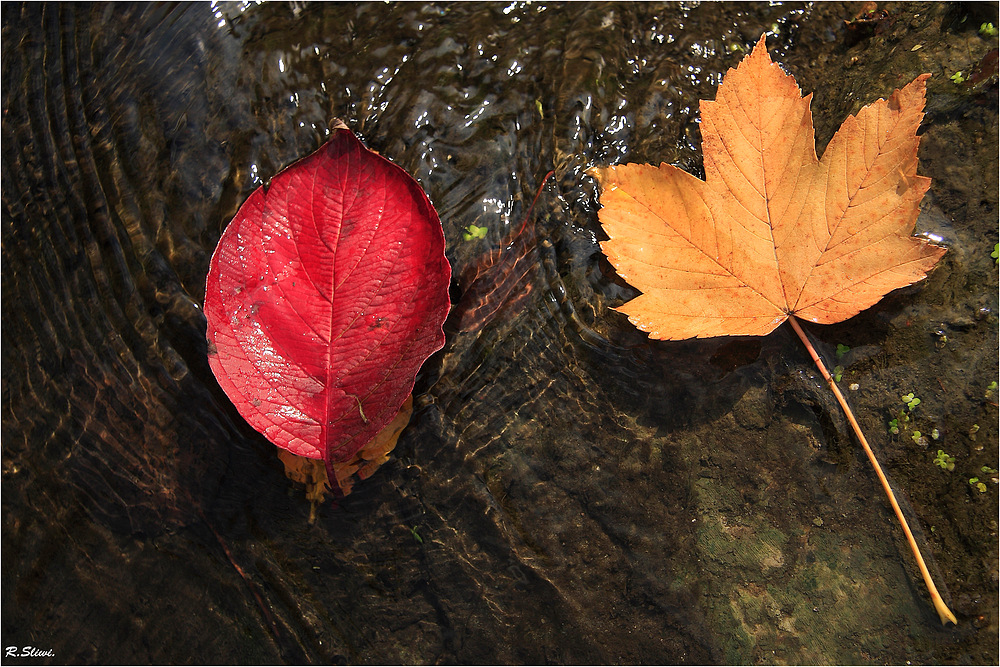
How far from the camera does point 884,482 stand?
5.90 feet

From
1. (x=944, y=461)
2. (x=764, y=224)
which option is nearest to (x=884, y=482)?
(x=944, y=461)

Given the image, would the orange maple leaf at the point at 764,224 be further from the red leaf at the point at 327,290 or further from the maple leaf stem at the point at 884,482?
the red leaf at the point at 327,290

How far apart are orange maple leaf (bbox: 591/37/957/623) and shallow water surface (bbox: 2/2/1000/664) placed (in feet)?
0.60

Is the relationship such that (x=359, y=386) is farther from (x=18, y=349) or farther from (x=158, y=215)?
(x=18, y=349)

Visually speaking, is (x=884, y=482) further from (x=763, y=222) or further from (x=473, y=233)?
(x=473, y=233)

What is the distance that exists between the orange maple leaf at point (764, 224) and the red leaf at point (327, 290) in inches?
21.3

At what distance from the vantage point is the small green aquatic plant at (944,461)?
181 cm

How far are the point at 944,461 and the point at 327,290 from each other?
176cm

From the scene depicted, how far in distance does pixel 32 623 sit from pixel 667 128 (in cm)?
256

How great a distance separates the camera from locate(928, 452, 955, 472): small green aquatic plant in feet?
5.92

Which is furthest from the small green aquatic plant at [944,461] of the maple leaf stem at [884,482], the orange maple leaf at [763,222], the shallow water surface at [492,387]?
the orange maple leaf at [763,222]

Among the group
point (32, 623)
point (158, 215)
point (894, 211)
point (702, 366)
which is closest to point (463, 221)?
point (702, 366)

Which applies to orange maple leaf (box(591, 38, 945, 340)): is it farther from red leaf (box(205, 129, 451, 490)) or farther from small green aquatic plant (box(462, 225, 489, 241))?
red leaf (box(205, 129, 451, 490))

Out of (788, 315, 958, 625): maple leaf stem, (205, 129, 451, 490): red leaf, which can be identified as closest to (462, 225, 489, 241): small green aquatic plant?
(205, 129, 451, 490): red leaf
